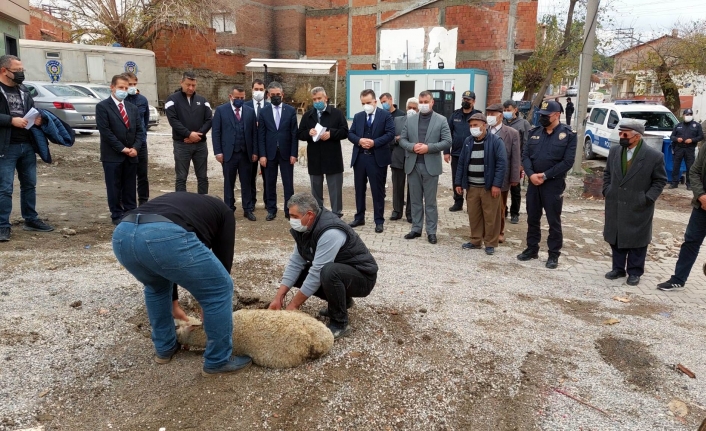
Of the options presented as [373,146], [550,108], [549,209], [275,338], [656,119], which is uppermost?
[550,108]

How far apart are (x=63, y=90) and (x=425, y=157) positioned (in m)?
13.0

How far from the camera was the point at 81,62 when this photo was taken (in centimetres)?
2028

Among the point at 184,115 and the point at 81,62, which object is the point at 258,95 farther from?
the point at 81,62

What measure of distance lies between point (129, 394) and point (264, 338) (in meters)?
0.89

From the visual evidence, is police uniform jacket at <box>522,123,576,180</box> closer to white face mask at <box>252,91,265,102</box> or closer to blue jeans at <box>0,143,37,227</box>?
white face mask at <box>252,91,265,102</box>

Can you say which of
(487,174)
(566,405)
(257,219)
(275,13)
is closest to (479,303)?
(566,405)

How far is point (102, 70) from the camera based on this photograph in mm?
20891

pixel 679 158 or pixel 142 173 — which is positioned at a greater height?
pixel 142 173

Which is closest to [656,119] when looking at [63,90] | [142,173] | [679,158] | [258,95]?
[679,158]

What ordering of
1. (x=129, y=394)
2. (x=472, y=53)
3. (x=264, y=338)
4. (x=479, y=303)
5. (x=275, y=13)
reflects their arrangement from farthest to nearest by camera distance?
(x=275, y=13) < (x=472, y=53) < (x=479, y=303) < (x=264, y=338) < (x=129, y=394)

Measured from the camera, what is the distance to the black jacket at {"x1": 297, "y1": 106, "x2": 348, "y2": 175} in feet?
24.2

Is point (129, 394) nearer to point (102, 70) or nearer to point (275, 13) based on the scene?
point (102, 70)

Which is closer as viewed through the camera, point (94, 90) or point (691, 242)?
point (691, 242)

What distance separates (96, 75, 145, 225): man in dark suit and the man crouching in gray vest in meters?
3.75
